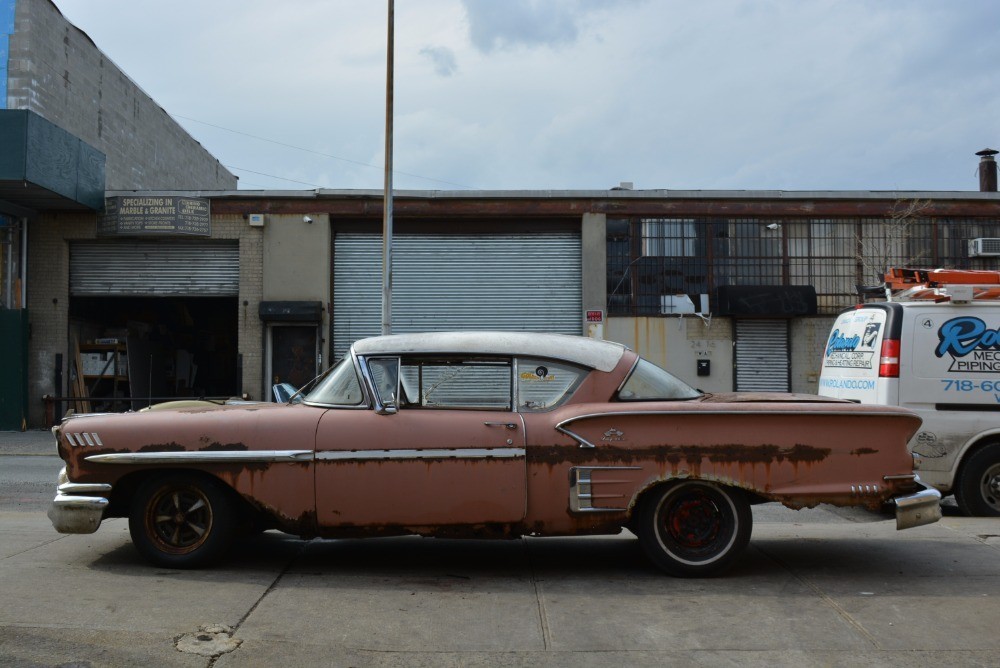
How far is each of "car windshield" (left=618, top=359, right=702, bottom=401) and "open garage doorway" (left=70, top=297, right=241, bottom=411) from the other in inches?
562

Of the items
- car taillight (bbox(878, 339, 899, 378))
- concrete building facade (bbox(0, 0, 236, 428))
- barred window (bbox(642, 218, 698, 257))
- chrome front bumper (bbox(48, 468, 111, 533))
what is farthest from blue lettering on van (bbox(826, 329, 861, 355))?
concrete building facade (bbox(0, 0, 236, 428))

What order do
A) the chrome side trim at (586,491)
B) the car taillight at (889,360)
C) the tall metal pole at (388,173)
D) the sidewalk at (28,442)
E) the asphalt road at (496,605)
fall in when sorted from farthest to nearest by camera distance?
the tall metal pole at (388,173) → the sidewalk at (28,442) → the car taillight at (889,360) → the chrome side trim at (586,491) → the asphalt road at (496,605)

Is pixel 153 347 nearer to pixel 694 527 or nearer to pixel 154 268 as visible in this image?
pixel 154 268

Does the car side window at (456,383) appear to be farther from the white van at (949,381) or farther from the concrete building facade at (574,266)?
the concrete building facade at (574,266)

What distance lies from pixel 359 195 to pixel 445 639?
16.0 meters

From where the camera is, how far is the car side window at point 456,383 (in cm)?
565

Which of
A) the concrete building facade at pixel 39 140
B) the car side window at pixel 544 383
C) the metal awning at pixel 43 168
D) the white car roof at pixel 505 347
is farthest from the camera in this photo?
the concrete building facade at pixel 39 140

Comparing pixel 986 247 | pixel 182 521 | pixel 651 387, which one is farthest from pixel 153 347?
pixel 986 247

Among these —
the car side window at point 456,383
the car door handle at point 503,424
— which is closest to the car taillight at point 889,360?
the car side window at point 456,383

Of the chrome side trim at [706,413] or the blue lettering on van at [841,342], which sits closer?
the chrome side trim at [706,413]

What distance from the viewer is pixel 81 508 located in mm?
5535

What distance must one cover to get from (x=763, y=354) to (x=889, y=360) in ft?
37.9

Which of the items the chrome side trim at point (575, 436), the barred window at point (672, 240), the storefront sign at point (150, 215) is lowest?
the chrome side trim at point (575, 436)

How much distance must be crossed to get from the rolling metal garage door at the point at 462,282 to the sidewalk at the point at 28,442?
6.11 meters
